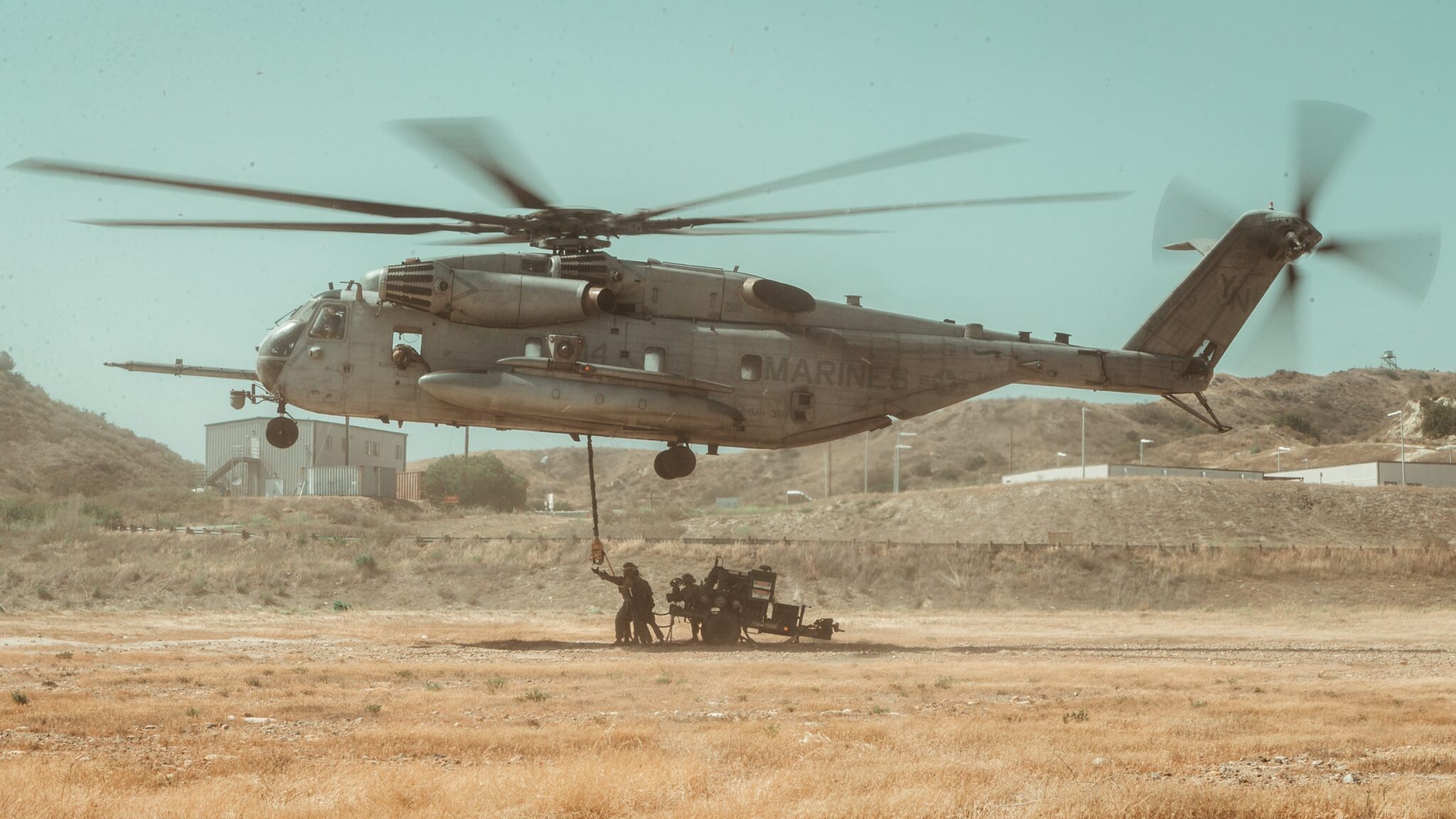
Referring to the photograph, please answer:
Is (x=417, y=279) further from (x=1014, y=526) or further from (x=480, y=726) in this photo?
(x=1014, y=526)

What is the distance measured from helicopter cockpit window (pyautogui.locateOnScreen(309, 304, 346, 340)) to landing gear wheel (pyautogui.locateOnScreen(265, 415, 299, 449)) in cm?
164

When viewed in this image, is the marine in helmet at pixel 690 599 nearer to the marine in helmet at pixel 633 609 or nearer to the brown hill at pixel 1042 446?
the marine in helmet at pixel 633 609

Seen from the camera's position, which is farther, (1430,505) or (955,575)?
(1430,505)

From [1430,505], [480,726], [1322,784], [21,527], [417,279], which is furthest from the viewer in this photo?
[1430,505]

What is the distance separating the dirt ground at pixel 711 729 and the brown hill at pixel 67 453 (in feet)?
104

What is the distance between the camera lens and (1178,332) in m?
24.8

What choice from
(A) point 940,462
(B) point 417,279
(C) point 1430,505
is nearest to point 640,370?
(B) point 417,279

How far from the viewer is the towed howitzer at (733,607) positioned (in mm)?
22953

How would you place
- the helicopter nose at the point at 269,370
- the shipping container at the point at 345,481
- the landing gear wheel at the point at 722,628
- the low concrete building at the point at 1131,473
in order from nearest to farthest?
the helicopter nose at the point at 269,370 < the landing gear wheel at the point at 722,628 < the shipping container at the point at 345,481 < the low concrete building at the point at 1131,473

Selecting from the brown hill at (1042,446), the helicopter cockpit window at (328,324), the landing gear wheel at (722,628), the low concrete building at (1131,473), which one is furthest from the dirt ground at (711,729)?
the low concrete building at (1131,473)

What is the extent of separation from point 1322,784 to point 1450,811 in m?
1.19

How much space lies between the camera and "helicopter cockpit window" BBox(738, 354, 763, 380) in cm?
2252

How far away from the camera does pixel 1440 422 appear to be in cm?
10506

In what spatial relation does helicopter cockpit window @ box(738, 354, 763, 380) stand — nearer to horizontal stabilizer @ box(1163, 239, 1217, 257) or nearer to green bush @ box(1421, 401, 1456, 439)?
horizontal stabilizer @ box(1163, 239, 1217, 257)
